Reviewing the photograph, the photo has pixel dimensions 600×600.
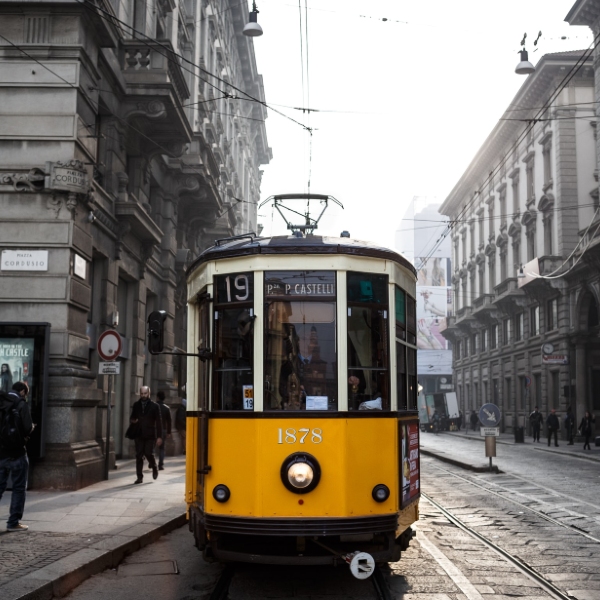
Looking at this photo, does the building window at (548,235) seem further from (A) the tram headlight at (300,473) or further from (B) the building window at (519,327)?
(A) the tram headlight at (300,473)

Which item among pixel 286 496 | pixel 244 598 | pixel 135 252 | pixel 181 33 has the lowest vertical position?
pixel 244 598

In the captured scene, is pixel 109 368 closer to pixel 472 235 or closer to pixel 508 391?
pixel 508 391

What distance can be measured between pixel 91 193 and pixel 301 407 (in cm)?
862

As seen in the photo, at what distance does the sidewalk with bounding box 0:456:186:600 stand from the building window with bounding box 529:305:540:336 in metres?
31.0

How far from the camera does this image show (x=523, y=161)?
4416cm

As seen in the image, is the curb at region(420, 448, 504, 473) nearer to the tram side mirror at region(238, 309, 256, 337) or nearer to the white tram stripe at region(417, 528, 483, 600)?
the white tram stripe at region(417, 528, 483, 600)

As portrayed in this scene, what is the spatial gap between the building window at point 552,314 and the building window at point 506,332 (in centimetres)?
736

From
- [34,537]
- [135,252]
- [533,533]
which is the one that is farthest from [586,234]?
[34,537]

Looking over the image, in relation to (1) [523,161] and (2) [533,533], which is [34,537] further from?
(1) [523,161]

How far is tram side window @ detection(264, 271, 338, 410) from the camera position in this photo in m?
6.37

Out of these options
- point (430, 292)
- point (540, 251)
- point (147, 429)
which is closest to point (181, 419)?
point (147, 429)

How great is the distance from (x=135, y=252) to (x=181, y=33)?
860cm

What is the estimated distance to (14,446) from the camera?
888cm

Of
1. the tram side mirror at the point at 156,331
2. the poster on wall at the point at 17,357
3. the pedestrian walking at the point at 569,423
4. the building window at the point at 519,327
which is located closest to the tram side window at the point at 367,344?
the tram side mirror at the point at 156,331
